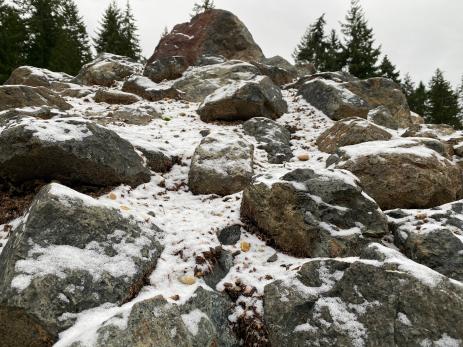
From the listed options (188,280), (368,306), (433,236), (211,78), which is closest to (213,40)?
(211,78)

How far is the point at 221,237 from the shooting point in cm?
720

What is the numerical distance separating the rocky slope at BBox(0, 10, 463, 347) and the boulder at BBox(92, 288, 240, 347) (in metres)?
0.02

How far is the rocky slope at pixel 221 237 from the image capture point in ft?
A: 14.8

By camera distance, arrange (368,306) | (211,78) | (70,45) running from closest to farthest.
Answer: (368,306)
(211,78)
(70,45)

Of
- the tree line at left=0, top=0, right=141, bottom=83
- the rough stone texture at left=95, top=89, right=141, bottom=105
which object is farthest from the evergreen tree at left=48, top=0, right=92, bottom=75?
the rough stone texture at left=95, top=89, right=141, bottom=105

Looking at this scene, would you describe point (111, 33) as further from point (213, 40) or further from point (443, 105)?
point (443, 105)

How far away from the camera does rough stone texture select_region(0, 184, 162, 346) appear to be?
4.24 meters

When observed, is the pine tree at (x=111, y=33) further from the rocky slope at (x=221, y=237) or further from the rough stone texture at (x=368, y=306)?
the rough stone texture at (x=368, y=306)

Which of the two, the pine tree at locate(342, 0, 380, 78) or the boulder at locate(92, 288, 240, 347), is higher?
the pine tree at locate(342, 0, 380, 78)

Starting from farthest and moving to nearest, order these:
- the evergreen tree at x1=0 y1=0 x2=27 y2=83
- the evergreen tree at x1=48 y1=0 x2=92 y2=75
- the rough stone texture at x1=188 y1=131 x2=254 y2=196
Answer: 1. the evergreen tree at x1=48 y1=0 x2=92 y2=75
2. the evergreen tree at x1=0 y1=0 x2=27 y2=83
3. the rough stone texture at x1=188 y1=131 x2=254 y2=196

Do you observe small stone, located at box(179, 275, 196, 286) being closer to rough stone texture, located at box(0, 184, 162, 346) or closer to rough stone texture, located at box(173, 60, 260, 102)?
rough stone texture, located at box(0, 184, 162, 346)

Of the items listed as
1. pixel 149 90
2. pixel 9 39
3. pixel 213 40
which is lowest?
pixel 149 90

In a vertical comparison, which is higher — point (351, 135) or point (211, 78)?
point (211, 78)

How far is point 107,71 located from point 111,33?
50.7ft
